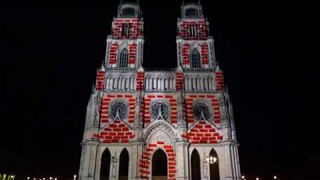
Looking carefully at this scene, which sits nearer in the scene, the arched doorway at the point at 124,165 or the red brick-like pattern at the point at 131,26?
the arched doorway at the point at 124,165

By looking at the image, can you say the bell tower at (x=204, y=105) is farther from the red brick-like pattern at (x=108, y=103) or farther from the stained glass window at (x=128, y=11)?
the stained glass window at (x=128, y=11)

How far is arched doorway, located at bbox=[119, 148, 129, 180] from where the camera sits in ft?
88.5

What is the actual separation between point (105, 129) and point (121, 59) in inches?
406

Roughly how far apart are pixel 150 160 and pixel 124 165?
293 cm

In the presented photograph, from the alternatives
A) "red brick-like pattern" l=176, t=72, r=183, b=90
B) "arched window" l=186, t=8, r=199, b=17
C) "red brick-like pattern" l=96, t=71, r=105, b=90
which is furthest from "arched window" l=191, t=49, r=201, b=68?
"red brick-like pattern" l=96, t=71, r=105, b=90

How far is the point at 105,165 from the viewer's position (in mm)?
27406

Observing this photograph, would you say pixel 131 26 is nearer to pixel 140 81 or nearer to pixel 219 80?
pixel 140 81

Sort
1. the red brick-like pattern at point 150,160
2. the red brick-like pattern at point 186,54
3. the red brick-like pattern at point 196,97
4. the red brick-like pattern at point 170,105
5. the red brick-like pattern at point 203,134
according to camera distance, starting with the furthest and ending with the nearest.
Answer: the red brick-like pattern at point 186,54, the red brick-like pattern at point 196,97, the red brick-like pattern at point 170,105, the red brick-like pattern at point 203,134, the red brick-like pattern at point 150,160

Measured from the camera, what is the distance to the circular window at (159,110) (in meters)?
30.0

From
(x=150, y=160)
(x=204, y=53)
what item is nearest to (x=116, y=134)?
(x=150, y=160)

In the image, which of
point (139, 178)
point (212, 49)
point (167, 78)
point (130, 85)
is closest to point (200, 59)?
point (212, 49)

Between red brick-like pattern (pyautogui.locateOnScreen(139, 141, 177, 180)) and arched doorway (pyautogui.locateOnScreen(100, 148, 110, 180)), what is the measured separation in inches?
148

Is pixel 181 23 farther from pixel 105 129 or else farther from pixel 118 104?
Result: pixel 105 129

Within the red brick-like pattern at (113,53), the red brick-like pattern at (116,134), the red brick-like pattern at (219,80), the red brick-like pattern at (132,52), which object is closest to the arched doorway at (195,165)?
the red brick-like pattern at (116,134)
